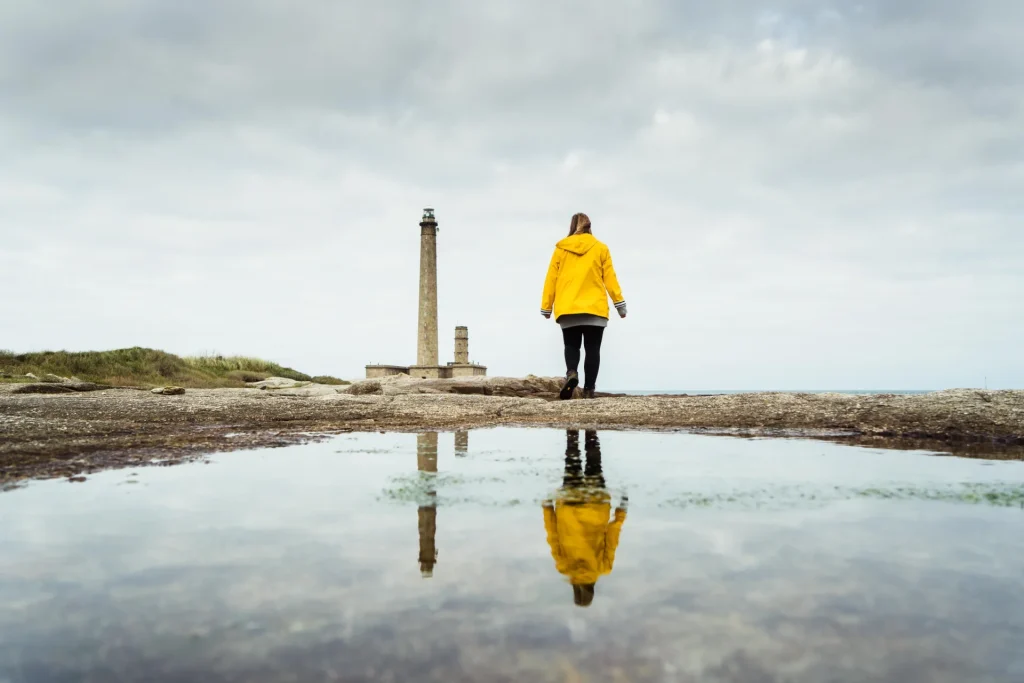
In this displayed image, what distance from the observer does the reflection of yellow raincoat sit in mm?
1737

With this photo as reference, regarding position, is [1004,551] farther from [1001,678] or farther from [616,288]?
[616,288]

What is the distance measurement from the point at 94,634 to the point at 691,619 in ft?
3.95

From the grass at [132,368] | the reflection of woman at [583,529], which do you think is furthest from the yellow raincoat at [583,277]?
the grass at [132,368]

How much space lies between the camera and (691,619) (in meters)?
1.39

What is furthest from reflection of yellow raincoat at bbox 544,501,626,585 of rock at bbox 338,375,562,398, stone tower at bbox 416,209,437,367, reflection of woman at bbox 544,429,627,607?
Answer: stone tower at bbox 416,209,437,367

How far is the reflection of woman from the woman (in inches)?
251

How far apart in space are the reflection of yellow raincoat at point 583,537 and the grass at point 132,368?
70.9ft

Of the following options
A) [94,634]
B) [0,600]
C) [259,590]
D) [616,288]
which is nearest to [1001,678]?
[259,590]

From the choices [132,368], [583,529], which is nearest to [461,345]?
[132,368]

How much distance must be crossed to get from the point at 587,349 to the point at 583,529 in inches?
308

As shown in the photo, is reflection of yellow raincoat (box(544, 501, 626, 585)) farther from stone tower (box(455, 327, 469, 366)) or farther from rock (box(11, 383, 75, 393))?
stone tower (box(455, 327, 469, 366))

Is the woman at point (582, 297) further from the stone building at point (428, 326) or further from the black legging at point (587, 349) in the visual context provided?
the stone building at point (428, 326)

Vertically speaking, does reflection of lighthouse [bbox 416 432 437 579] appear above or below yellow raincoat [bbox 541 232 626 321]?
below

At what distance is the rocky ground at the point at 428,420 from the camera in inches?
172
